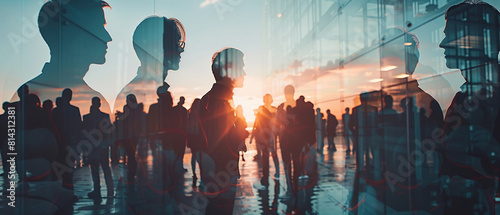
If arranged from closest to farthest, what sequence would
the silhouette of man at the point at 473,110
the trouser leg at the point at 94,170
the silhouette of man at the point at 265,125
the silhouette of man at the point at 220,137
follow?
the silhouette of man at the point at 220,137, the silhouette of man at the point at 473,110, the trouser leg at the point at 94,170, the silhouette of man at the point at 265,125

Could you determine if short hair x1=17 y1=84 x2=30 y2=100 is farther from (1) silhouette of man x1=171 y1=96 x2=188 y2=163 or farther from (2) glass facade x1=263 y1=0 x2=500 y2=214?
(2) glass facade x1=263 y1=0 x2=500 y2=214

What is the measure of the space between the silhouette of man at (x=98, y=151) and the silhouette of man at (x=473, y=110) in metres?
3.21

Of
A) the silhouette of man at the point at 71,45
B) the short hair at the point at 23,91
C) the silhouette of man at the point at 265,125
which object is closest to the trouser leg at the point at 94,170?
the silhouette of man at the point at 71,45

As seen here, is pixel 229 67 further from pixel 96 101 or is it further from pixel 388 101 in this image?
pixel 388 101

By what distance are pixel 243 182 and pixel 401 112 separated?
277 centimetres

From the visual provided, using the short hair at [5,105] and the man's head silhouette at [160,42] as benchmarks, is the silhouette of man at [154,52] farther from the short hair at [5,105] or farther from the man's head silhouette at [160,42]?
the short hair at [5,105]

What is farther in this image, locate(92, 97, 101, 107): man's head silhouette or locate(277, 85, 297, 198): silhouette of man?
locate(277, 85, 297, 198): silhouette of man

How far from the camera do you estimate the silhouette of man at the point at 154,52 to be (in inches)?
125

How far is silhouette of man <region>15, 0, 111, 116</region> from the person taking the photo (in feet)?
7.98

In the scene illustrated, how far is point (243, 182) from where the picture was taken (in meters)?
4.64

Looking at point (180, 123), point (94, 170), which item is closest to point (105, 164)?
point (94, 170)

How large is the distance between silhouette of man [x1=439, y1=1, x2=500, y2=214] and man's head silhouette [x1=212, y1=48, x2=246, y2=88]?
170 cm

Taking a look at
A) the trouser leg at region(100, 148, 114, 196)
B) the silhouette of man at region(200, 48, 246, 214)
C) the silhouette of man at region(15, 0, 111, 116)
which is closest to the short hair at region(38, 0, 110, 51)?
the silhouette of man at region(15, 0, 111, 116)

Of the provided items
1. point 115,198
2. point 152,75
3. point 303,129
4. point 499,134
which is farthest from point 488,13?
point 115,198
